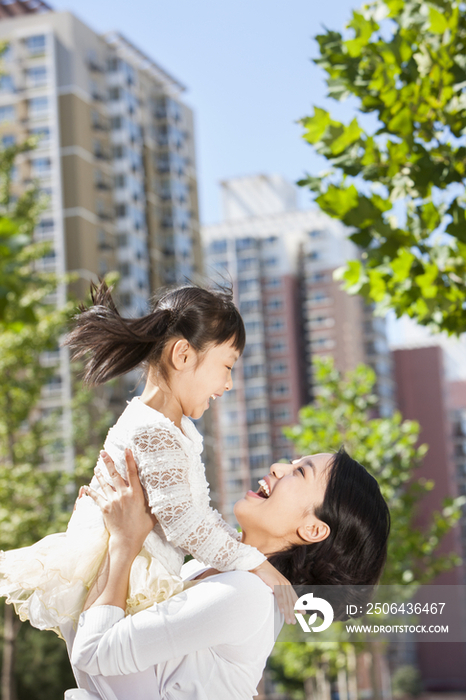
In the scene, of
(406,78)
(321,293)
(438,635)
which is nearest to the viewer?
(438,635)

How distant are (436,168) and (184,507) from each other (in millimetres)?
2215

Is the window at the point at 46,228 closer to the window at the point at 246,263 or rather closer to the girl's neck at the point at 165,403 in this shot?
Result: the window at the point at 246,263

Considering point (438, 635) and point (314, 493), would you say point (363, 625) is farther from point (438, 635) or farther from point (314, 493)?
point (314, 493)

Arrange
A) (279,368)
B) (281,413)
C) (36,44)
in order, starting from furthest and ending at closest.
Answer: (279,368)
(281,413)
(36,44)

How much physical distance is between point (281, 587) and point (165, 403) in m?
0.50

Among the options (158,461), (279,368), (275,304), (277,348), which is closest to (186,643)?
(158,461)

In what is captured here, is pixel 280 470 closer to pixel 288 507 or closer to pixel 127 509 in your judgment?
pixel 288 507

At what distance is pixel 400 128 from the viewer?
3492 mm

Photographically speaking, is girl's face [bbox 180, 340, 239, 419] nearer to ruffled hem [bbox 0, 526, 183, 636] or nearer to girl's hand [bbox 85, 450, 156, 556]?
girl's hand [bbox 85, 450, 156, 556]

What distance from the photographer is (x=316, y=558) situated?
6.43 feet

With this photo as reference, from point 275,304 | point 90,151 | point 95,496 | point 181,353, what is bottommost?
point 95,496

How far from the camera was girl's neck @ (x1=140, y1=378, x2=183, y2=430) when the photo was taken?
1969mm

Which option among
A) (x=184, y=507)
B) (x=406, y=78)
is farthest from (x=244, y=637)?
(x=406, y=78)

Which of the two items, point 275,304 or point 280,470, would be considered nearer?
point 280,470
